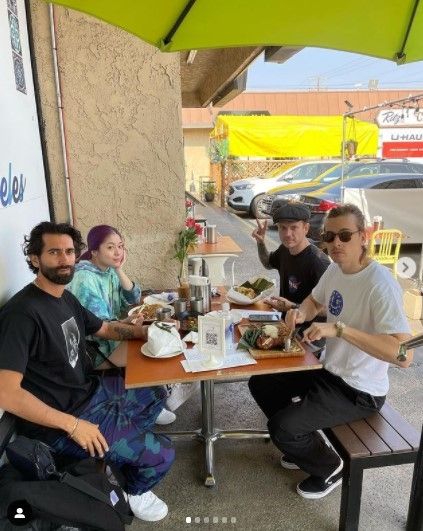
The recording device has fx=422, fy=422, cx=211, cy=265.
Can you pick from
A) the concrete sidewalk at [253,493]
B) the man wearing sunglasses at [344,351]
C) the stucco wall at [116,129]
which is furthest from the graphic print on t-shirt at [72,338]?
the stucco wall at [116,129]

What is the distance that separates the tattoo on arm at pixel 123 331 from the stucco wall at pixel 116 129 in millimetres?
1287

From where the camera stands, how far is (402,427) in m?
2.13

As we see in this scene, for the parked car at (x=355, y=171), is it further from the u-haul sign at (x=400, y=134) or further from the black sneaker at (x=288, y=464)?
the black sneaker at (x=288, y=464)

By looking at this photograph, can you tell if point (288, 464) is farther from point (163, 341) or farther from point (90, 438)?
point (90, 438)

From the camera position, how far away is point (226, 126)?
1030 cm

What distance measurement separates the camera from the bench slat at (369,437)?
6.40 ft

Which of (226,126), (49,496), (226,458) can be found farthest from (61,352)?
(226,126)

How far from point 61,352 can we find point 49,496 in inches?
24.1

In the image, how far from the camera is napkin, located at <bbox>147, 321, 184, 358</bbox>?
2.09 meters

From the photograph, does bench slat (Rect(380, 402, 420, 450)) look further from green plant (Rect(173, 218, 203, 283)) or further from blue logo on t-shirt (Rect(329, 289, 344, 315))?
green plant (Rect(173, 218, 203, 283))

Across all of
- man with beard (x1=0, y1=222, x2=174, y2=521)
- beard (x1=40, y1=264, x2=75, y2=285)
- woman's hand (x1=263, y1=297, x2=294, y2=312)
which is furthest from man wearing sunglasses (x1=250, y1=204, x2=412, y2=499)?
beard (x1=40, y1=264, x2=75, y2=285)

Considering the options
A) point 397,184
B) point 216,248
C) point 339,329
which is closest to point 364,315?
point 339,329

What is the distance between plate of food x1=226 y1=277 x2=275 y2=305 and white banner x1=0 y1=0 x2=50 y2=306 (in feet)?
4.31

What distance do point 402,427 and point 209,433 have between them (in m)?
1.18
